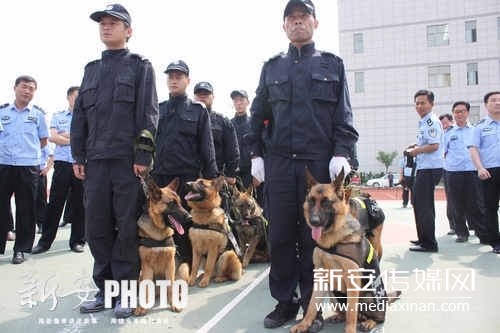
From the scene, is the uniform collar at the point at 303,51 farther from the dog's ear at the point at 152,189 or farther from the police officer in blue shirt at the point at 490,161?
the police officer in blue shirt at the point at 490,161

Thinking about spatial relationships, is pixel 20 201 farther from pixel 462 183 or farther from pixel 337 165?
pixel 462 183

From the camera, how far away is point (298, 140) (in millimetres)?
3010

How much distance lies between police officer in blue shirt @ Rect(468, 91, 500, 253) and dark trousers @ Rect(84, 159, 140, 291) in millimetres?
4703

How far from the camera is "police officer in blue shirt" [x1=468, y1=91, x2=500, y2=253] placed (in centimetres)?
545

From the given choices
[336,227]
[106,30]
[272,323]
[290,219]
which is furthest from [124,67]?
[272,323]

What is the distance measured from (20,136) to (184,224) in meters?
2.73

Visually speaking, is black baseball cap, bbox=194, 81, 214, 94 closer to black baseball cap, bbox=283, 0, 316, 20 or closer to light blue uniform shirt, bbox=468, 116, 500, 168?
black baseball cap, bbox=283, 0, 316, 20

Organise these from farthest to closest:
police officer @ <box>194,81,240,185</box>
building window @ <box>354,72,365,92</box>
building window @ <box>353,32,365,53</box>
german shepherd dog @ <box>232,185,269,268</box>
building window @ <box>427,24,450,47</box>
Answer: building window @ <box>353,32,365,53</box> → building window @ <box>354,72,365,92</box> → building window @ <box>427,24,450,47</box> → police officer @ <box>194,81,240,185</box> → german shepherd dog @ <box>232,185,269,268</box>

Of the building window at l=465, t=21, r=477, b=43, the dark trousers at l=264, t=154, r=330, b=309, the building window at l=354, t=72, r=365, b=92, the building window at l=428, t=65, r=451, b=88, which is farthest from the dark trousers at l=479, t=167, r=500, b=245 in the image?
the building window at l=465, t=21, r=477, b=43

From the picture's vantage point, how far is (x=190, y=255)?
457 cm

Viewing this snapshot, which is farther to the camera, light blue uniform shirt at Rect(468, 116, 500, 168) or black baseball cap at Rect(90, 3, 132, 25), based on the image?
light blue uniform shirt at Rect(468, 116, 500, 168)

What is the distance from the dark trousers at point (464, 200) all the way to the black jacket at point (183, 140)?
4288mm

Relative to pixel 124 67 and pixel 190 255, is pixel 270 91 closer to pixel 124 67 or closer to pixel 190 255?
pixel 124 67

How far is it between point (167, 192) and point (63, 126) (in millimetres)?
3976
